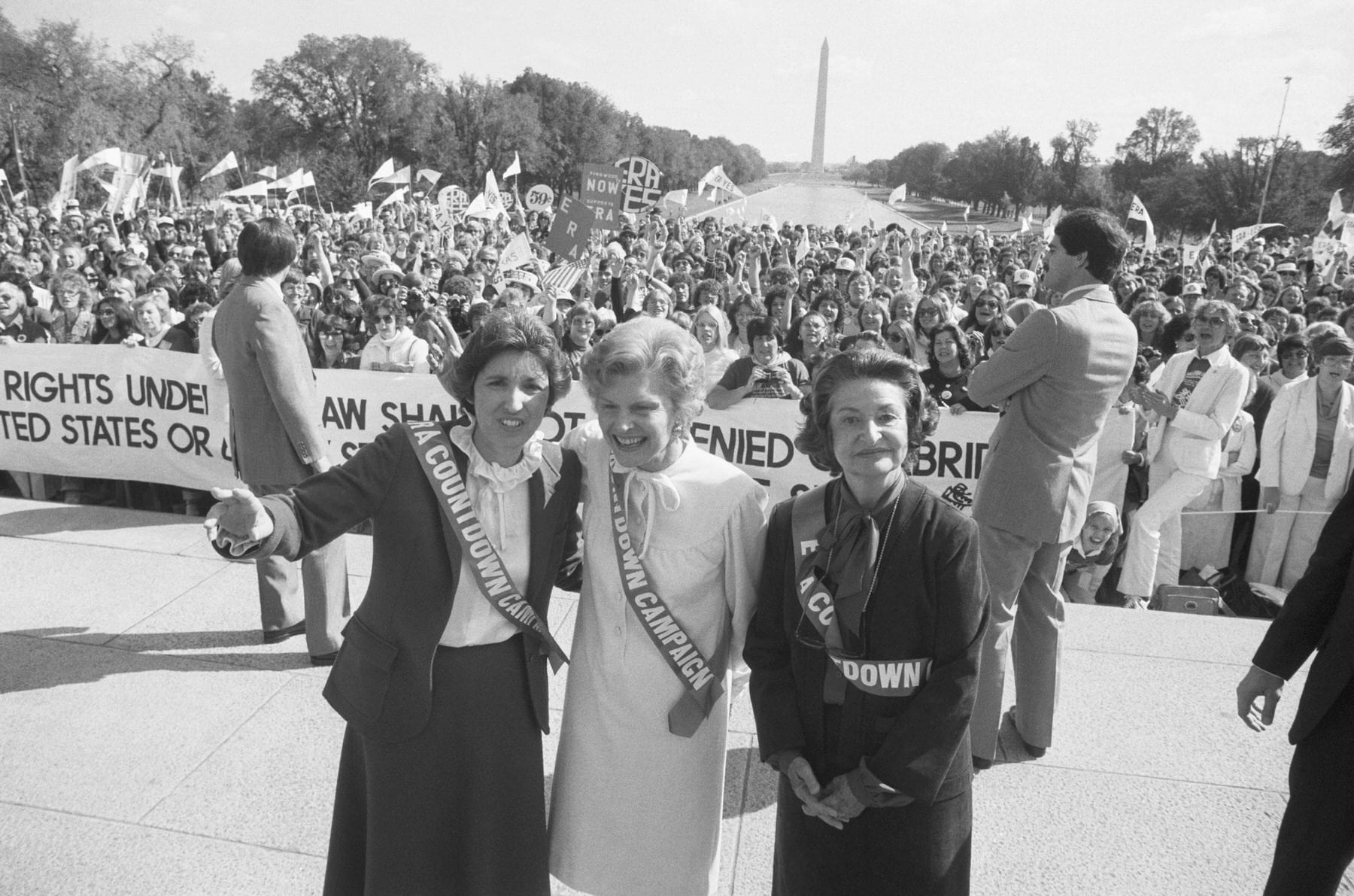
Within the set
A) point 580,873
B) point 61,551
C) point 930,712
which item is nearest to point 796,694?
point 930,712

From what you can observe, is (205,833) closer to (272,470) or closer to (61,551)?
(272,470)

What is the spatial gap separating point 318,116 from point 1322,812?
283 ft

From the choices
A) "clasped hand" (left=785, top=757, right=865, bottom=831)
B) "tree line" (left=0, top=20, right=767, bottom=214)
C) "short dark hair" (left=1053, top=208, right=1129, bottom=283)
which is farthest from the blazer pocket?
"tree line" (left=0, top=20, right=767, bottom=214)

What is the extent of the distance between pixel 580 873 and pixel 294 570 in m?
2.45

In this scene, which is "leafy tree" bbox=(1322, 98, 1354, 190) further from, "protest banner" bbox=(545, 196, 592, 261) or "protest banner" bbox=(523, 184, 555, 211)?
"protest banner" bbox=(545, 196, 592, 261)

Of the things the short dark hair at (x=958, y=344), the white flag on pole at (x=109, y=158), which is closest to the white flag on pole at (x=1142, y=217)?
the short dark hair at (x=958, y=344)

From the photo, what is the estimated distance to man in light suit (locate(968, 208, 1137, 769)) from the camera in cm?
294

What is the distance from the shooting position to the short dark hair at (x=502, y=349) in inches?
84.6

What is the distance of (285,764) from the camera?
10.8 ft

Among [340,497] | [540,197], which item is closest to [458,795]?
[340,497]

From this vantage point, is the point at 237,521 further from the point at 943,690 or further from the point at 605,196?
the point at 605,196

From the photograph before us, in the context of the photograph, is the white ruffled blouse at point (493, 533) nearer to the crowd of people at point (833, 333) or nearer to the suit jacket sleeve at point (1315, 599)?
the crowd of people at point (833, 333)

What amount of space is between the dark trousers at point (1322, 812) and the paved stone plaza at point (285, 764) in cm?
75

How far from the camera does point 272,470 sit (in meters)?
3.97
